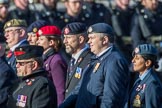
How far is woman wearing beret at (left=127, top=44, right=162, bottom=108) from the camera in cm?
898

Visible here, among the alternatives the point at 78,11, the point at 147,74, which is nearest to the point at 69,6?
the point at 78,11

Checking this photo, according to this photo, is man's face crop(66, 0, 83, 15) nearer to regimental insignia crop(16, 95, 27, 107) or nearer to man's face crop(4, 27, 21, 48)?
man's face crop(4, 27, 21, 48)

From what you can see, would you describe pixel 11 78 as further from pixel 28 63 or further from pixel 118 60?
pixel 118 60

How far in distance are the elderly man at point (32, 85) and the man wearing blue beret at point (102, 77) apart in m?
0.89

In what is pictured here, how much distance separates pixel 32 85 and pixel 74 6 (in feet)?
19.2

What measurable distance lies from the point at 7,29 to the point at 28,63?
2746mm

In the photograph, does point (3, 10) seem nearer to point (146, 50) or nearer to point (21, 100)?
point (146, 50)

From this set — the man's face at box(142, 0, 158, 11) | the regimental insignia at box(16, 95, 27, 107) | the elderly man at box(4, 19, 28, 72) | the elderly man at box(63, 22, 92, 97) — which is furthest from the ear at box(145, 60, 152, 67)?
the man's face at box(142, 0, 158, 11)

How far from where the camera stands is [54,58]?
33.6 feet

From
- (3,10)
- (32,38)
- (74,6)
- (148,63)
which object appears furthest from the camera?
(74,6)

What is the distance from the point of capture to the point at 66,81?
10.1 m

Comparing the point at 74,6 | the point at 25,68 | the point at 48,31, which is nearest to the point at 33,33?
the point at 48,31

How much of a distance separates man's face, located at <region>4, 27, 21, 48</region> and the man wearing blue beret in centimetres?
168

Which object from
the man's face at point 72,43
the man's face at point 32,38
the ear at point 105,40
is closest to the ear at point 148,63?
the ear at point 105,40
